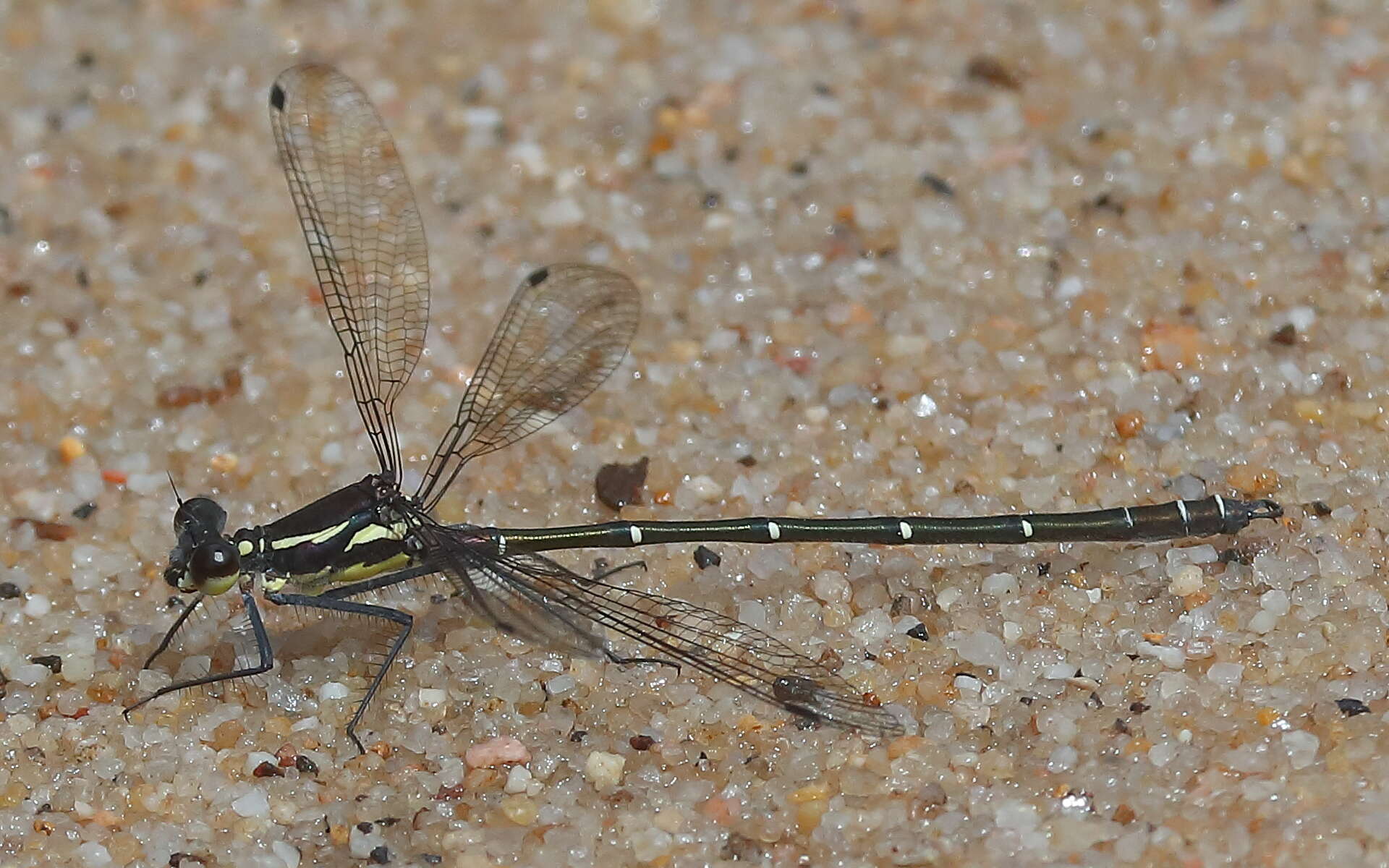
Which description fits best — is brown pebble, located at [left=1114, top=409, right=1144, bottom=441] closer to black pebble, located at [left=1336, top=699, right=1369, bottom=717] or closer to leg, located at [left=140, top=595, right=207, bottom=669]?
black pebble, located at [left=1336, top=699, right=1369, bottom=717]

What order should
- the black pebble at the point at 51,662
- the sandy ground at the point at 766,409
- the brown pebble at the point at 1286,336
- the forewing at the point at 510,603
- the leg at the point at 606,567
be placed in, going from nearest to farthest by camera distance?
the sandy ground at the point at 766,409, the forewing at the point at 510,603, the black pebble at the point at 51,662, the leg at the point at 606,567, the brown pebble at the point at 1286,336

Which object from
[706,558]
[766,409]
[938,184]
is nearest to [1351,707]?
[706,558]

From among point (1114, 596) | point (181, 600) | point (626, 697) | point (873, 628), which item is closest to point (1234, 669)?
point (1114, 596)

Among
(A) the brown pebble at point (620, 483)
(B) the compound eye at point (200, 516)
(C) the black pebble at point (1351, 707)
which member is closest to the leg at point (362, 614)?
(B) the compound eye at point (200, 516)

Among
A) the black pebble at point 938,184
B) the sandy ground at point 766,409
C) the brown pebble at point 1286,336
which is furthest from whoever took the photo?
the black pebble at point 938,184

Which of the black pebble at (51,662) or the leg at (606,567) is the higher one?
the leg at (606,567)

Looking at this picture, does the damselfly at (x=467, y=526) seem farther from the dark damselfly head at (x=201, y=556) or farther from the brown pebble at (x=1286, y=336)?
the brown pebble at (x=1286, y=336)

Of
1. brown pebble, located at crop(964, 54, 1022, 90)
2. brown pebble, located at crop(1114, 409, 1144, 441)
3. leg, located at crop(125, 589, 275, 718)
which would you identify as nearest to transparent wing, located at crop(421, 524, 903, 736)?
leg, located at crop(125, 589, 275, 718)
